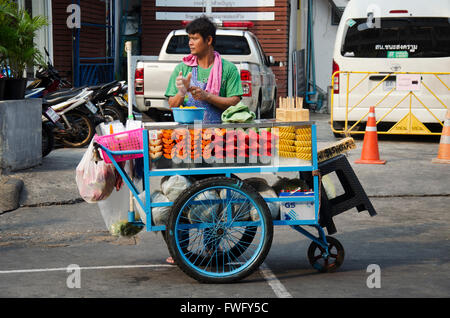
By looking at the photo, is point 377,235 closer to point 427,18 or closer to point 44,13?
point 427,18

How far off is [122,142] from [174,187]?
1.61ft

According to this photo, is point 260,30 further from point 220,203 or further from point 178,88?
point 220,203

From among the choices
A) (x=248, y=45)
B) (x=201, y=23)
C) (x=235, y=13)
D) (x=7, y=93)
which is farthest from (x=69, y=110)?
(x=235, y=13)

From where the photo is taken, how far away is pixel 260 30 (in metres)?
21.6

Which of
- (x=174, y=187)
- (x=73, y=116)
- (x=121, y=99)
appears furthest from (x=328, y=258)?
(x=121, y=99)

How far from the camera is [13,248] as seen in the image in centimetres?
682

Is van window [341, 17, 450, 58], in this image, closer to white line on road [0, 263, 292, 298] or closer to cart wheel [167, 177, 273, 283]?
white line on road [0, 263, 292, 298]

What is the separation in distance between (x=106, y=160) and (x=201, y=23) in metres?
1.39

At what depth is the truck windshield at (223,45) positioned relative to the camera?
15719 mm

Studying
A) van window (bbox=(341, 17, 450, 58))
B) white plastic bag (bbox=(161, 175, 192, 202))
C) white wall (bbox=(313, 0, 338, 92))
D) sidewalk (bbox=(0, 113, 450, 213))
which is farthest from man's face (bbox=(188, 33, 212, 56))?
white wall (bbox=(313, 0, 338, 92))

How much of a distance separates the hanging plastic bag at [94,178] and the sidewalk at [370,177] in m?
3.33

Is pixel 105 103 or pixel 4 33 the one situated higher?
pixel 4 33

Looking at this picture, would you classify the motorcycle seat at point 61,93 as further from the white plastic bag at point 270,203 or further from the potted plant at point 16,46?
the white plastic bag at point 270,203

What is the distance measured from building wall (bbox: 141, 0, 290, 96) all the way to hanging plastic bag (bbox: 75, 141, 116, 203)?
16.1 meters
